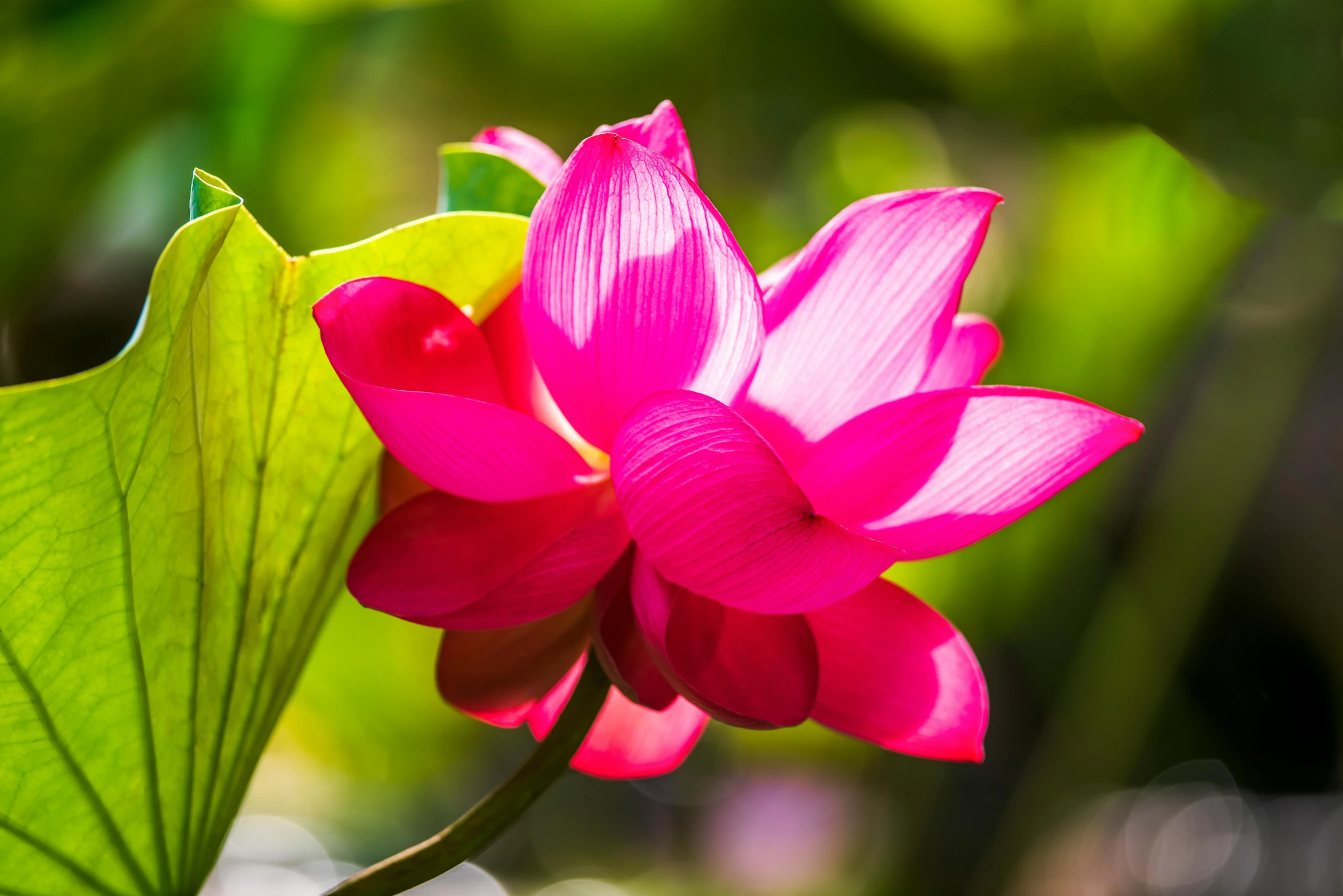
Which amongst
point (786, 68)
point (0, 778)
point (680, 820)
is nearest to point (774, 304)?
point (0, 778)

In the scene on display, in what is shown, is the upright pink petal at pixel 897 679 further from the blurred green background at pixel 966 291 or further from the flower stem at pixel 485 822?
the blurred green background at pixel 966 291

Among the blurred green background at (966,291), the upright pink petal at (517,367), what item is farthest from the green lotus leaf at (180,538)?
the blurred green background at (966,291)

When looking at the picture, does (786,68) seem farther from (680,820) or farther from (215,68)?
(680,820)

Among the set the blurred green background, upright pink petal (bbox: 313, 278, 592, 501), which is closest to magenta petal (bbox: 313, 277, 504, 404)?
upright pink petal (bbox: 313, 278, 592, 501)

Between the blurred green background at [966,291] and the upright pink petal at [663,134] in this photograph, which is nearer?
the upright pink petal at [663,134]

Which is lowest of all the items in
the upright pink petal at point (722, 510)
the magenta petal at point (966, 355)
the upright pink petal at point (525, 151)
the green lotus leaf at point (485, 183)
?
the upright pink petal at point (722, 510)

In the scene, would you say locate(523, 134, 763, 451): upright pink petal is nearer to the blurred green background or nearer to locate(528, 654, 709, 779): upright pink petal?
locate(528, 654, 709, 779): upright pink petal

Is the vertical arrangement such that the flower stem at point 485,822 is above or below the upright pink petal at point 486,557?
below
